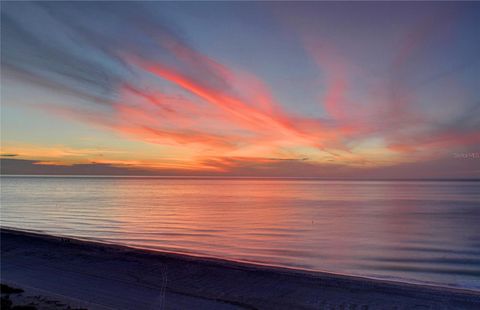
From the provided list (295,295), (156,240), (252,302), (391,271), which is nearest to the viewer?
(252,302)

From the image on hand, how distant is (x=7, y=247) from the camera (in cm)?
2180

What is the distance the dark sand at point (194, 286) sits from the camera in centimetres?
1221

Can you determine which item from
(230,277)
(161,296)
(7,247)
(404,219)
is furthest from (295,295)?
(404,219)

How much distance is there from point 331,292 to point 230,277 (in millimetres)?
4138

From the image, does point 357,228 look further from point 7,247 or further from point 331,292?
point 7,247

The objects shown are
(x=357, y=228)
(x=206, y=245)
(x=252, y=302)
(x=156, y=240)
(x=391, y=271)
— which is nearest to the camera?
(x=252, y=302)

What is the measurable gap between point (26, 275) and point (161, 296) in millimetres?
6676

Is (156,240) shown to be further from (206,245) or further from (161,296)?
(161,296)

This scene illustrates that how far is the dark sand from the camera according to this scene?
12.2m

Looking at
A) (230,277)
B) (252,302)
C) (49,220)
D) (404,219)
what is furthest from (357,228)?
(49,220)

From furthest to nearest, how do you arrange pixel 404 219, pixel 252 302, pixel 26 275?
pixel 404 219 < pixel 26 275 < pixel 252 302

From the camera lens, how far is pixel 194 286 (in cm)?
1417

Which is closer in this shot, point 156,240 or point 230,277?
point 230,277

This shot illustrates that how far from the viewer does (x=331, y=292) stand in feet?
45.0
